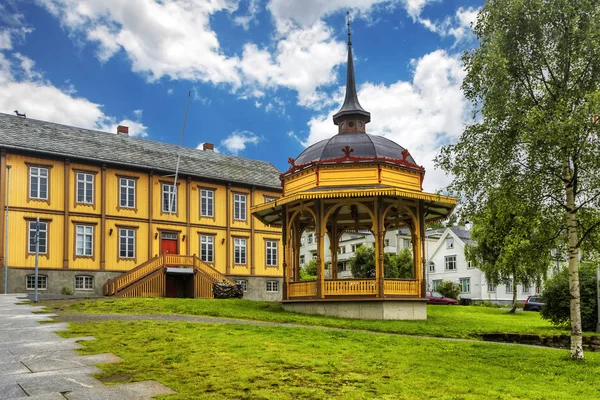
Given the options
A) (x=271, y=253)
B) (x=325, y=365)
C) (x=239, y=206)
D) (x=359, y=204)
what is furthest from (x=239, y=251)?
(x=325, y=365)

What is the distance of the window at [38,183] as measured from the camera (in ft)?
119

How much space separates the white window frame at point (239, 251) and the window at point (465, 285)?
3330 cm

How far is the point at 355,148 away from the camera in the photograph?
2591 cm

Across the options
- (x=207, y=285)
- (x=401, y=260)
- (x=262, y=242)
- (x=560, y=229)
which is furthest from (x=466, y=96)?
(x=401, y=260)

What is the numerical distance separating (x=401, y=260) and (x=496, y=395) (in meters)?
53.8

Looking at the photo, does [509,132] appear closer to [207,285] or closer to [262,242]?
[207,285]

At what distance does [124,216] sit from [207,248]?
6.63m

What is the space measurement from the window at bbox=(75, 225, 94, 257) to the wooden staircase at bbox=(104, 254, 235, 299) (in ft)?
8.18

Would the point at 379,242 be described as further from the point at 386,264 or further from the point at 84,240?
the point at 386,264

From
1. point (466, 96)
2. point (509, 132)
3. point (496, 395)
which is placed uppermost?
point (466, 96)

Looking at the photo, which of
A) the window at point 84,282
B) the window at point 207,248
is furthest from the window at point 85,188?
the window at point 207,248

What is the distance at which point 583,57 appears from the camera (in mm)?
14758

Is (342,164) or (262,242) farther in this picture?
(262,242)

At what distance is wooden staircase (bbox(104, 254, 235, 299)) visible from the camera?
36.1 metres
